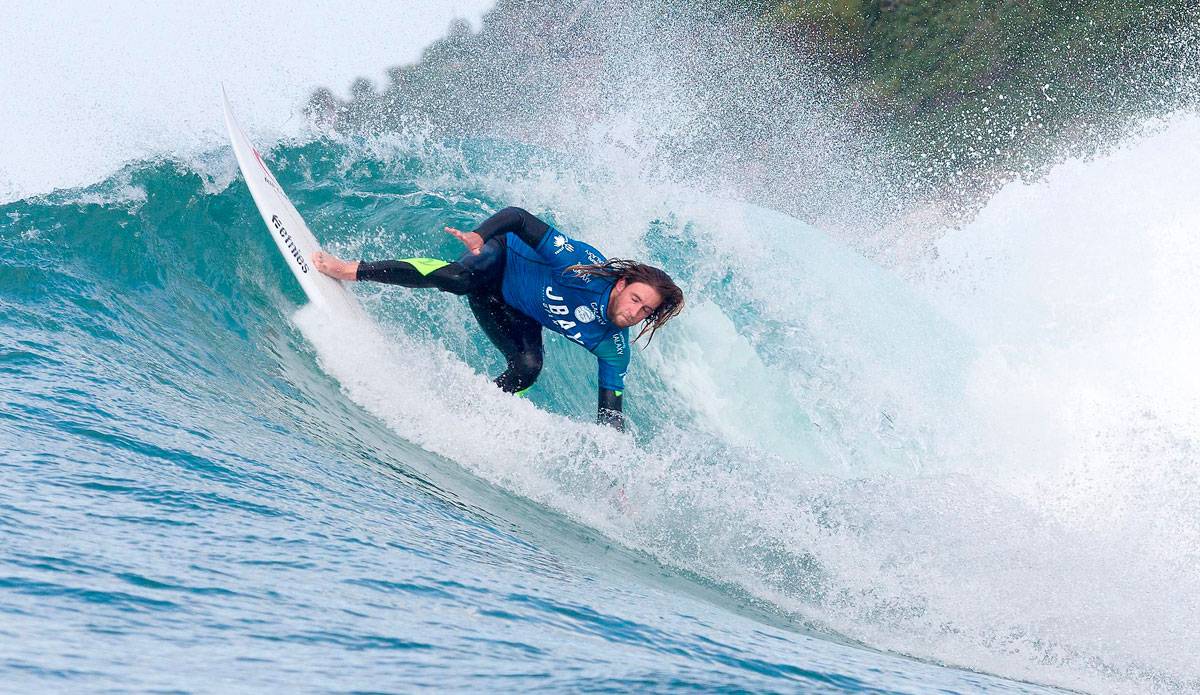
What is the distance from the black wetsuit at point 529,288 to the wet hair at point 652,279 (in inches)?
3.1

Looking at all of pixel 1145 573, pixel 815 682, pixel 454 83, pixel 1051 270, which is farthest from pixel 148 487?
pixel 454 83

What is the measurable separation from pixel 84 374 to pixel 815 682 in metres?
3.10

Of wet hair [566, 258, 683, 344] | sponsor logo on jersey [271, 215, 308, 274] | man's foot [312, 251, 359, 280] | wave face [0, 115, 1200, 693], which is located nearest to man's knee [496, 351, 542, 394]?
wave face [0, 115, 1200, 693]

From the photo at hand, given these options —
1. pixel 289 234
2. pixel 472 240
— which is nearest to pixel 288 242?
pixel 289 234

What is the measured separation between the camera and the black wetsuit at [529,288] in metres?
4.00

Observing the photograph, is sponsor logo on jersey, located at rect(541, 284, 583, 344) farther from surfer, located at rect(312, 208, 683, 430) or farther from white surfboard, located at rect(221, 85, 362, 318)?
white surfboard, located at rect(221, 85, 362, 318)

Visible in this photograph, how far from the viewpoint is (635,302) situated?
3.57 meters

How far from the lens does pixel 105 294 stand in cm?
444

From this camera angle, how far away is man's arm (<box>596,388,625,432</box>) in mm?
4129

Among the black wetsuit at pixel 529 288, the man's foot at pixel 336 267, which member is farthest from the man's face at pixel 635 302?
the man's foot at pixel 336 267

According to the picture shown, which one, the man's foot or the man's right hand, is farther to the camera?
the man's foot

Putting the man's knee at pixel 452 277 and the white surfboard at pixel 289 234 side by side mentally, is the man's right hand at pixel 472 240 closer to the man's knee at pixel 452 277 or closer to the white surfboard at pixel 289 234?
the man's knee at pixel 452 277

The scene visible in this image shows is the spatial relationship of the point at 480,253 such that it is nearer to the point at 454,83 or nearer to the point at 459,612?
the point at 459,612

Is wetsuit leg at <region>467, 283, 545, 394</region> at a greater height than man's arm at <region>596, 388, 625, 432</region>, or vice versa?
wetsuit leg at <region>467, 283, 545, 394</region>
